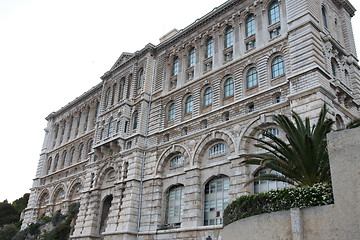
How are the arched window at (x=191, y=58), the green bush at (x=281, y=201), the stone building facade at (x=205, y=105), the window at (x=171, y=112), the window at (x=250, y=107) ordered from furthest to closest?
the arched window at (x=191, y=58) → the window at (x=171, y=112) → the window at (x=250, y=107) → the stone building facade at (x=205, y=105) → the green bush at (x=281, y=201)

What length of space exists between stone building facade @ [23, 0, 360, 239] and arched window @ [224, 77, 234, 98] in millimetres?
105

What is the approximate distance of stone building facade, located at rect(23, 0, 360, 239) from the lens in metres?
24.8

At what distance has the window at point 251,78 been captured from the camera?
27494 mm

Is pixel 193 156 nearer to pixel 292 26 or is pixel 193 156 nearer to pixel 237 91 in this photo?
pixel 237 91

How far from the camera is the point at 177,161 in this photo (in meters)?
30.7

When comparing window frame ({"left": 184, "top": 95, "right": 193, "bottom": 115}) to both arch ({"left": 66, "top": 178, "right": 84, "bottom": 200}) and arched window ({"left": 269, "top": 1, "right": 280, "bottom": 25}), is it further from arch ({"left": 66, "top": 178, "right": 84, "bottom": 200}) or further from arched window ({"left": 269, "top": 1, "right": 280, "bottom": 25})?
arch ({"left": 66, "top": 178, "right": 84, "bottom": 200})

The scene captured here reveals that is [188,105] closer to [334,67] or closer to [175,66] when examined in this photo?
[175,66]

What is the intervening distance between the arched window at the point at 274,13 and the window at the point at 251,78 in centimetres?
408

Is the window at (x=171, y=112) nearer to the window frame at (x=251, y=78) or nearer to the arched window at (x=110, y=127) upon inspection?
the arched window at (x=110, y=127)

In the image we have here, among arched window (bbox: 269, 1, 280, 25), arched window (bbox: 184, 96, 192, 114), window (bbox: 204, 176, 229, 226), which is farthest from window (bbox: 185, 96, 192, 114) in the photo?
arched window (bbox: 269, 1, 280, 25)

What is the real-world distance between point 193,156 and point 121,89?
14.7 m

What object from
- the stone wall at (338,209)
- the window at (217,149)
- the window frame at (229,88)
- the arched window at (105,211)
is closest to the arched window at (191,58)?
the window frame at (229,88)

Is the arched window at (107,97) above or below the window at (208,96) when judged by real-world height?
above

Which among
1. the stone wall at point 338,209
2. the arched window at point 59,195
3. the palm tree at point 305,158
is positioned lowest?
the stone wall at point 338,209
